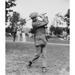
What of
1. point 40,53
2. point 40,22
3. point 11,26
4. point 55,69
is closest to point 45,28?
point 40,22

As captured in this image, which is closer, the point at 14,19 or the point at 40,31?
the point at 40,31

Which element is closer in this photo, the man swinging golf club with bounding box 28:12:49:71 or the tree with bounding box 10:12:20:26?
the man swinging golf club with bounding box 28:12:49:71

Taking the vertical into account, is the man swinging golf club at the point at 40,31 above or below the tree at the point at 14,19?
below

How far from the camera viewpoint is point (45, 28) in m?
4.96

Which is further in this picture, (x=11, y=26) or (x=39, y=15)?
(x=11, y=26)

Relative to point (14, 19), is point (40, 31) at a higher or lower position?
lower

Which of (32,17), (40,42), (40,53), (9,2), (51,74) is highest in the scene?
(9,2)

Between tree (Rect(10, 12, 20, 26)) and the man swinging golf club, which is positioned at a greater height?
tree (Rect(10, 12, 20, 26))

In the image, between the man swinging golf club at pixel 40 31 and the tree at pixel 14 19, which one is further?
the tree at pixel 14 19

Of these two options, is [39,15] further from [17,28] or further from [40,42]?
[17,28]

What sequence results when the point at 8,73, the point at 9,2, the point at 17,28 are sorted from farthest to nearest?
the point at 17,28 → the point at 9,2 → the point at 8,73

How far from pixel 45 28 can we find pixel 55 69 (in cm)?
123

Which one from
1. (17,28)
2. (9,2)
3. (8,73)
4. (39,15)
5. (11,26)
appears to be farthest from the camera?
(17,28)

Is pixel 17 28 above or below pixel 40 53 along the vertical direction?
above
